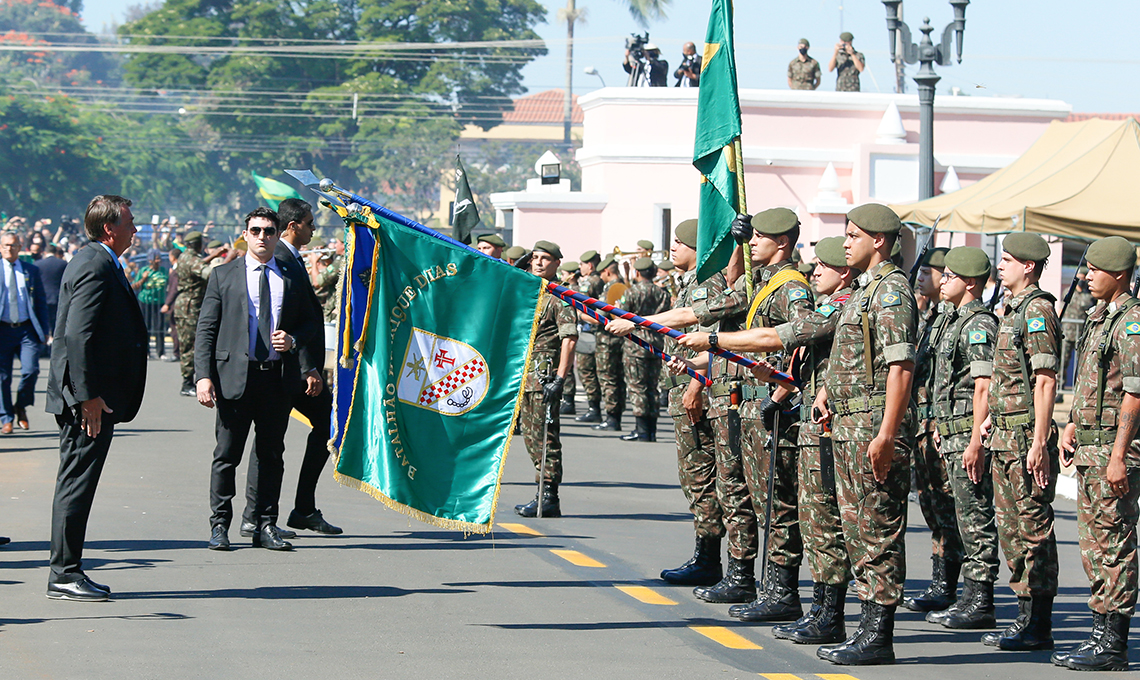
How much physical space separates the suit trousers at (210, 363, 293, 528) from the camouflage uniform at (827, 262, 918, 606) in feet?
12.4

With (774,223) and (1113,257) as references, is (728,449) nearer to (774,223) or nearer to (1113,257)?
(774,223)

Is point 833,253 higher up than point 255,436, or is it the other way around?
point 833,253

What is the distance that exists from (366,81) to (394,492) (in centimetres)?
6019

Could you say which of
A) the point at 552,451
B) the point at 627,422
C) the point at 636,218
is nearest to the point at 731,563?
the point at 552,451

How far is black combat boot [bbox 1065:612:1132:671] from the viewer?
671 centimetres

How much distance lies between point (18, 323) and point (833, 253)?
33.6 ft

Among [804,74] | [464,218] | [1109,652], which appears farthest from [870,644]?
[804,74]

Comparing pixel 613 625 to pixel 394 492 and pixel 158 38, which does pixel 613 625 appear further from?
pixel 158 38

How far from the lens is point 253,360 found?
8.74 m

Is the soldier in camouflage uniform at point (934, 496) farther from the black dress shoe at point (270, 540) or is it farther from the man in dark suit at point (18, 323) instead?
the man in dark suit at point (18, 323)

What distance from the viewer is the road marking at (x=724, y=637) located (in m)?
6.96

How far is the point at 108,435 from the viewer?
7375mm

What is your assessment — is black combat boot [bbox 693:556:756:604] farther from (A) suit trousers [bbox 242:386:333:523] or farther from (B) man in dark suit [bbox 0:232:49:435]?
(B) man in dark suit [bbox 0:232:49:435]

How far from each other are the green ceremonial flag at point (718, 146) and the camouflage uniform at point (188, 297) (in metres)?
11.0
